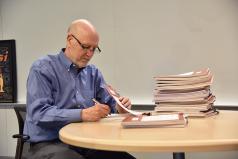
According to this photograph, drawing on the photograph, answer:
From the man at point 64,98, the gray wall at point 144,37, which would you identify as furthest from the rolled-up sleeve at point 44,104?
the gray wall at point 144,37

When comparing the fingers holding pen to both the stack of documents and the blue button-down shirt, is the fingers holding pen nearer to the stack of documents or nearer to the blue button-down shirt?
the blue button-down shirt

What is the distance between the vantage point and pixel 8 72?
3979mm

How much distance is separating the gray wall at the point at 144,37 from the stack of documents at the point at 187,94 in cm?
120

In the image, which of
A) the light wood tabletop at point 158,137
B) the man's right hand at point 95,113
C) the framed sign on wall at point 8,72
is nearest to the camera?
the light wood tabletop at point 158,137

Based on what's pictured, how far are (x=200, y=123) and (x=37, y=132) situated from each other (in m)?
0.93

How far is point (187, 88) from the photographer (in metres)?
1.89

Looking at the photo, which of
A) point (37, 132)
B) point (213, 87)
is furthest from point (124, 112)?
point (213, 87)

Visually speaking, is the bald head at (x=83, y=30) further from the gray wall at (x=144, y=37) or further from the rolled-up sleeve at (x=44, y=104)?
the gray wall at (x=144, y=37)

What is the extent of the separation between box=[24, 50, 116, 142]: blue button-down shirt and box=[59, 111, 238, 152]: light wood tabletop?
19 cm

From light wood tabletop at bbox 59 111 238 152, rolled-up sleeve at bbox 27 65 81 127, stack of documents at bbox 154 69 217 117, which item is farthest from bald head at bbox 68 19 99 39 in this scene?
light wood tabletop at bbox 59 111 238 152

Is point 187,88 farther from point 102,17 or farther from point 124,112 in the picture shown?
point 102,17

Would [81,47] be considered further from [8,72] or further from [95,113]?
[8,72]

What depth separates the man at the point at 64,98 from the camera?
5.96 ft

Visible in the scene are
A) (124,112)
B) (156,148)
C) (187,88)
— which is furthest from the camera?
(124,112)
